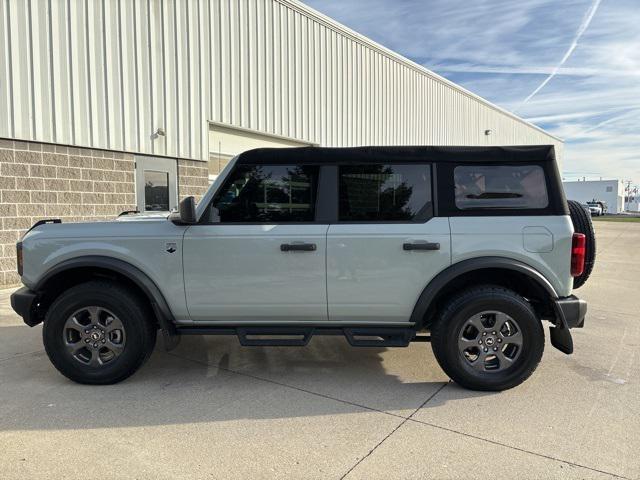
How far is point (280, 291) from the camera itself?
3.70m

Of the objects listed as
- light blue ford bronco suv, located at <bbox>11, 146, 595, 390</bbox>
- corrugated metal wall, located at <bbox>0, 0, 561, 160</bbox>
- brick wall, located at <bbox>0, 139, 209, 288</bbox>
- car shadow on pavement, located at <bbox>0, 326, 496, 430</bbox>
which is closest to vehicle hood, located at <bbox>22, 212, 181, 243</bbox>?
light blue ford bronco suv, located at <bbox>11, 146, 595, 390</bbox>

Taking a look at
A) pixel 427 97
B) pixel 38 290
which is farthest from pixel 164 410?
pixel 427 97

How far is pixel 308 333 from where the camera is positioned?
380 cm

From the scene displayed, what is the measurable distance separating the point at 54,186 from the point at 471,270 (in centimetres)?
745

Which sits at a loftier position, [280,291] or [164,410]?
[280,291]

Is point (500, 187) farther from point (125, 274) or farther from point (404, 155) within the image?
point (125, 274)

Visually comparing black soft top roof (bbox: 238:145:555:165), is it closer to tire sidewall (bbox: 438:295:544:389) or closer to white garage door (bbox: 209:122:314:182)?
tire sidewall (bbox: 438:295:544:389)

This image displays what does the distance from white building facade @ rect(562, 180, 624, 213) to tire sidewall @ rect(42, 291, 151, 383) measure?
Result: 283 feet

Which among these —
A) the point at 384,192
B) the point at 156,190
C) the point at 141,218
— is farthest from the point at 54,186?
the point at 384,192

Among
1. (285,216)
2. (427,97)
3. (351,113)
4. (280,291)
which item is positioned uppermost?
(427,97)

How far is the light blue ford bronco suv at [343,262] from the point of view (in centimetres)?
361

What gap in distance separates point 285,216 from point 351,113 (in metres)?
11.4

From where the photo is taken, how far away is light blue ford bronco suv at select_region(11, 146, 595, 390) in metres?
3.61

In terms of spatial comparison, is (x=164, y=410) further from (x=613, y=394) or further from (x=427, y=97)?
(x=427, y=97)
